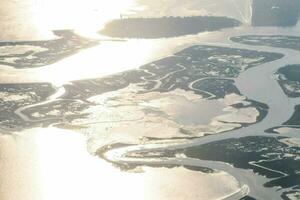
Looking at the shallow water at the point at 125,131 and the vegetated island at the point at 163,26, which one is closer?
the shallow water at the point at 125,131

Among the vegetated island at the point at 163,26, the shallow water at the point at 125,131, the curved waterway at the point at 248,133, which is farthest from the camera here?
the vegetated island at the point at 163,26

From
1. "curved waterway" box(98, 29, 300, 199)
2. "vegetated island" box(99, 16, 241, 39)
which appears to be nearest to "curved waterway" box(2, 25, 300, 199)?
"curved waterway" box(98, 29, 300, 199)

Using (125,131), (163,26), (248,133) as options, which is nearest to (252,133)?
(248,133)

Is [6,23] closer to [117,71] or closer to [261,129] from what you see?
[117,71]

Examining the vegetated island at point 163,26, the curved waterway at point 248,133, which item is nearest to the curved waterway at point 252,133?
the curved waterway at point 248,133

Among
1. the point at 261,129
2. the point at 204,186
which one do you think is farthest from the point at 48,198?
the point at 261,129

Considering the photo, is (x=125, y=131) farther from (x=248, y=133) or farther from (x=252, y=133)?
(x=252, y=133)

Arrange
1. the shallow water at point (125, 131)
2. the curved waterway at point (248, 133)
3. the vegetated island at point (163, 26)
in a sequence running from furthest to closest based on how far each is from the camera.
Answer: the vegetated island at point (163, 26), the curved waterway at point (248, 133), the shallow water at point (125, 131)

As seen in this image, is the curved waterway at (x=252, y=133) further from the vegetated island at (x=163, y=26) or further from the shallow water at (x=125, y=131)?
the vegetated island at (x=163, y=26)
